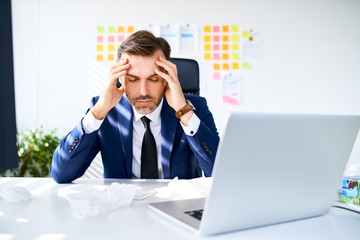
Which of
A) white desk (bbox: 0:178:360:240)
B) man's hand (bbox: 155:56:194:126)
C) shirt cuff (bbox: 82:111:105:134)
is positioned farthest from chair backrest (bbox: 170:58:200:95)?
white desk (bbox: 0:178:360:240)

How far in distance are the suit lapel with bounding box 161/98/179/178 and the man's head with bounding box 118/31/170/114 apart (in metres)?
0.07

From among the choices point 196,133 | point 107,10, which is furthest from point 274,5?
point 196,133

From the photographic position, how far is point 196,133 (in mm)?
1283

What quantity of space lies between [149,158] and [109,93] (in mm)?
350

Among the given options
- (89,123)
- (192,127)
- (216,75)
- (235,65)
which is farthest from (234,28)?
(89,123)

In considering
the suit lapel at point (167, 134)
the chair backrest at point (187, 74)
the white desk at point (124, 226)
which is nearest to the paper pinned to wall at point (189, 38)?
the chair backrest at point (187, 74)

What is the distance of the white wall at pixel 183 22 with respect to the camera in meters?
2.80

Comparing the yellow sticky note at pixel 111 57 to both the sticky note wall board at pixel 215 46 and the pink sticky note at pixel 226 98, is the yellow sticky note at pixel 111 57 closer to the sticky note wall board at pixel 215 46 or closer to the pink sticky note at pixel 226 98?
the sticky note wall board at pixel 215 46

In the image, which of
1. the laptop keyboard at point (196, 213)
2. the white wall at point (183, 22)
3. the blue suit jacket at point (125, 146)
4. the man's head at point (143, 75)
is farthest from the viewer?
the white wall at point (183, 22)

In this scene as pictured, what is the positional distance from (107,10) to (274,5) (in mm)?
1586

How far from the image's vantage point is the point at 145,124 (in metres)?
1.42

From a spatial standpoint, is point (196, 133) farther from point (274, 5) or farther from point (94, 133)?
point (274, 5)

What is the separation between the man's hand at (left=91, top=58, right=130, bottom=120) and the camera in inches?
49.8

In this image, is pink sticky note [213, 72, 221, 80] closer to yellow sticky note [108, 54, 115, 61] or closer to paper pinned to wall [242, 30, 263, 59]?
paper pinned to wall [242, 30, 263, 59]
